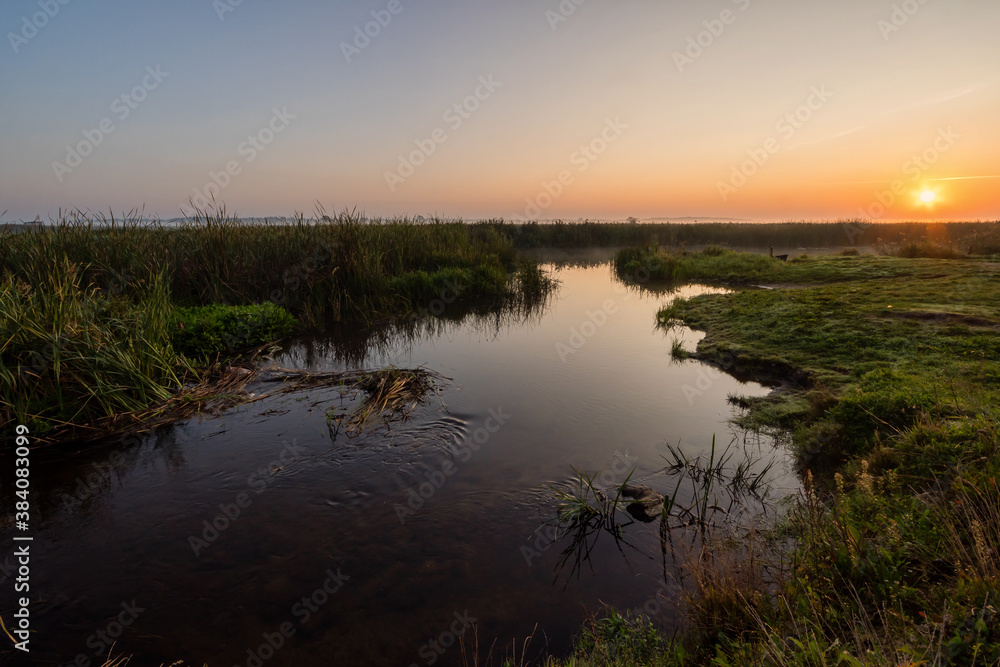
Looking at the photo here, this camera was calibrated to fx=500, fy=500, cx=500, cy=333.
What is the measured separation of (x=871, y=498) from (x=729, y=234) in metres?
45.7

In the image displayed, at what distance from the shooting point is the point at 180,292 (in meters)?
12.1

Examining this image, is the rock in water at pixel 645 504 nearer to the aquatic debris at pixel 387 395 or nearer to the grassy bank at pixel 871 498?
the grassy bank at pixel 871 498

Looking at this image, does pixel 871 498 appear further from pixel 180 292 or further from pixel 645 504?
pixel 180 292

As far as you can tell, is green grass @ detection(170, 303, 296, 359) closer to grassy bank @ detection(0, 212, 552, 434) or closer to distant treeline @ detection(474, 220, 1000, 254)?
grassy bank @ detection(0, 212, 552, 434)

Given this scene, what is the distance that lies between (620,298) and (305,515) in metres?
14.8

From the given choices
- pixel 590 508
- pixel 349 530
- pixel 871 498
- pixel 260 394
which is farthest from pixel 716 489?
pixel 260 394

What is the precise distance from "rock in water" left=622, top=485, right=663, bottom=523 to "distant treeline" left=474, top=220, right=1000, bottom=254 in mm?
32114

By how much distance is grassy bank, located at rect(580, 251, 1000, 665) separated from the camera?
2.33 m

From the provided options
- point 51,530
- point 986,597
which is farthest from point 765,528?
point 51,530

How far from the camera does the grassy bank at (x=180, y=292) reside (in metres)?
5.98

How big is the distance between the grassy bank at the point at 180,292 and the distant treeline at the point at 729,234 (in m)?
19.5

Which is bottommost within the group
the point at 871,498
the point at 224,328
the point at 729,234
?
the point at 871,498

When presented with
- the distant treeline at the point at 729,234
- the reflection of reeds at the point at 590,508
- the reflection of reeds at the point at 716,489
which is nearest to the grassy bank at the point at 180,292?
Result: the reflection of reeds at the point at 590,508

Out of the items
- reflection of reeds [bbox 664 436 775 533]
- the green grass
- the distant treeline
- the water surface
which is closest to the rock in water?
reflection of reeds [bbox 664 436 775 533]
